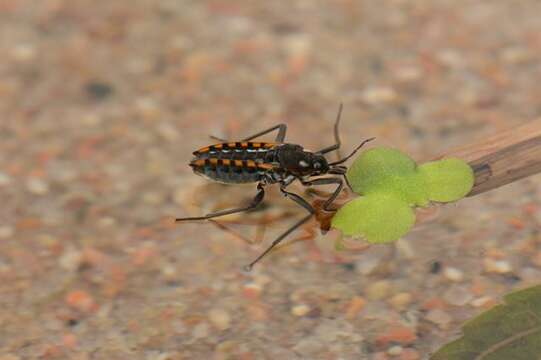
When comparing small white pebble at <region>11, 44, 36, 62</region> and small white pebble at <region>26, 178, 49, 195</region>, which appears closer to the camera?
small white pebble at <region>26, 178, 49, 195</region>

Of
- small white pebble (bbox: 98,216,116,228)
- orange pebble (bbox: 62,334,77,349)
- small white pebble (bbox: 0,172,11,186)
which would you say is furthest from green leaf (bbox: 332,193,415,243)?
small white pebble (bbox: 0,172,11,186)

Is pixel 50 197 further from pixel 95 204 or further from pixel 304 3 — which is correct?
pixel 304 3

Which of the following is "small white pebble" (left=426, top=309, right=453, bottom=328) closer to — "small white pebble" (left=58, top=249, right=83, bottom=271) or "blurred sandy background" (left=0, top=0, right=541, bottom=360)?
"blurred sandy background" (left=0, top=0, right=541, bottom=360)

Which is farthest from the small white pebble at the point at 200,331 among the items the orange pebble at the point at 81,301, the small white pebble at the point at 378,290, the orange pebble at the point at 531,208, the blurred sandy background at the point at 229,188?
the orange pebble at the point at 531,208

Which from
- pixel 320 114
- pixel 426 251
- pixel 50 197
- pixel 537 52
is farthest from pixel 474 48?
pixel 50 197

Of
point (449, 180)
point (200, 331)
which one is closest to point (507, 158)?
point (449, 180)
